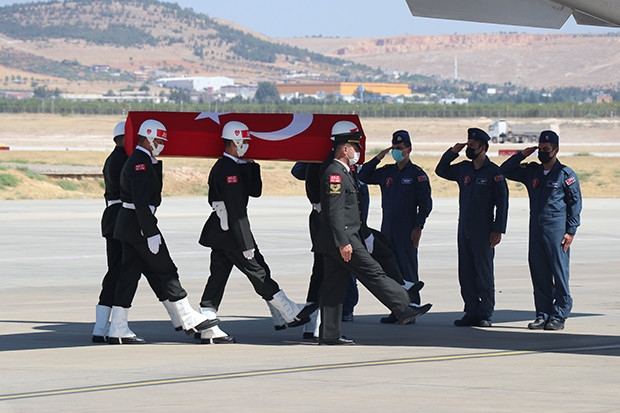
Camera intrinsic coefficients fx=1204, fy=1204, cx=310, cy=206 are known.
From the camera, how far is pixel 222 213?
11828 mm

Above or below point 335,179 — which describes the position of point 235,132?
above

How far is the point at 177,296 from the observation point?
1168cm

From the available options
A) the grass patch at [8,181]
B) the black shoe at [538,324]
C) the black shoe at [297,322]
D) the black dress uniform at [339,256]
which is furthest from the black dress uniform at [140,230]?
the grass patch at [8,181]

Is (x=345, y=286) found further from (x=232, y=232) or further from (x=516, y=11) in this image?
(x=516, y=11)

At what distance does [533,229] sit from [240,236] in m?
3.34

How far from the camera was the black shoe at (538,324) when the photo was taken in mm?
12703

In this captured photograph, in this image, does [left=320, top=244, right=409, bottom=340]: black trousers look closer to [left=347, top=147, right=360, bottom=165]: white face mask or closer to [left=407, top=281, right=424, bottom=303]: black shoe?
[left=407, top=281, right=424, bottom=303]: black shoe

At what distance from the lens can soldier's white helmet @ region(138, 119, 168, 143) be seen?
11.5 meters

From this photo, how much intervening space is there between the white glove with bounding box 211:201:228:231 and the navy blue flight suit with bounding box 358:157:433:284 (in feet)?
8.54

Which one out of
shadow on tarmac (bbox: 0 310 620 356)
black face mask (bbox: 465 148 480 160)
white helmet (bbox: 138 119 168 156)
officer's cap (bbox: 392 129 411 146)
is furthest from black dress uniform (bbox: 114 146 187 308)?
black face mask (bbox: 465 148 480 160)

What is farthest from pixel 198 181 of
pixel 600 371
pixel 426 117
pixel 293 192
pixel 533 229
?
pixel 426 117

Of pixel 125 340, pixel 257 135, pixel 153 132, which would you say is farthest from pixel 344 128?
pixel 125 340

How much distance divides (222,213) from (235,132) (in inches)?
31.8

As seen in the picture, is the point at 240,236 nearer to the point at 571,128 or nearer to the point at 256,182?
the point at 256,182
